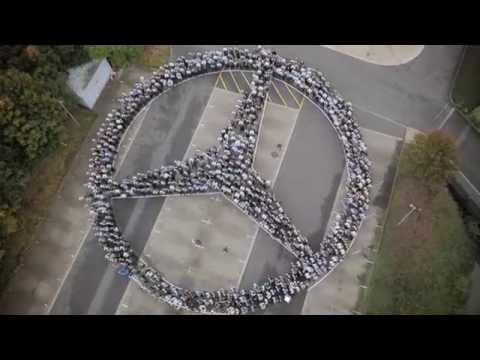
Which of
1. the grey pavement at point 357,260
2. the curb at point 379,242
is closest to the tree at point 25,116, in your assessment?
the grey pavement at point 357,260

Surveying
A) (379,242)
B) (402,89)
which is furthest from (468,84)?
(379,242)

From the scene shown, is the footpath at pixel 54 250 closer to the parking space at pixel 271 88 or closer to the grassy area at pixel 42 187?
the grassy area at pixel 42 187

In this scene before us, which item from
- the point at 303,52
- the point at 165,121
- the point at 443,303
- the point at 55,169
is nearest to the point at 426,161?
the point at 443,303

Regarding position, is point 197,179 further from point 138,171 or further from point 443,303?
point 443,303

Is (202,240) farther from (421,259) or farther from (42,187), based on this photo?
(421,259)

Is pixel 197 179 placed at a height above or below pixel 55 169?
above

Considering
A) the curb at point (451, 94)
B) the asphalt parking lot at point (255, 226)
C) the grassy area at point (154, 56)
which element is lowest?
the asphalt parking lot at point (255, 226)
